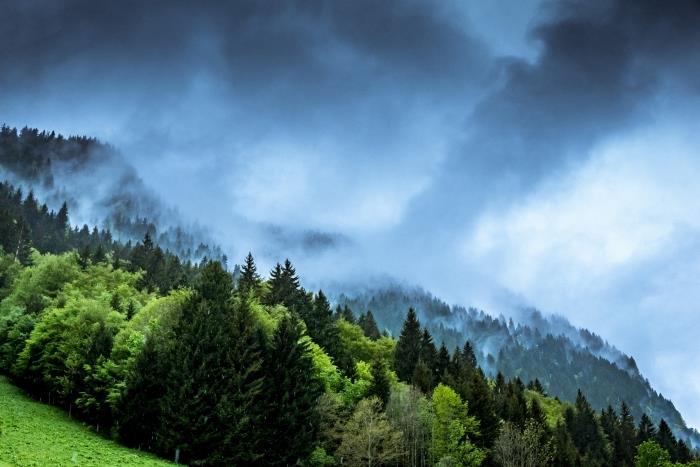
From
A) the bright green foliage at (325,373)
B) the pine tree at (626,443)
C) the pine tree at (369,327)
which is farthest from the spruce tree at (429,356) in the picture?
the pine tree at (626,443)

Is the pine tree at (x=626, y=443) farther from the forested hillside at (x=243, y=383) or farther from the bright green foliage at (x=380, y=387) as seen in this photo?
the bright green foliage at (x=380, y=387)

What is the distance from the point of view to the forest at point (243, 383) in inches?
1887

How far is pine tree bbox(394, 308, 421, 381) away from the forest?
255 millimetres

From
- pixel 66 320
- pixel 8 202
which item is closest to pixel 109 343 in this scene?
pixel 66 320

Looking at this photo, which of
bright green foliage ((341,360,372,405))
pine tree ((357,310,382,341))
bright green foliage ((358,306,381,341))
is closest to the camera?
bright green foliage ((341,360,372,405))

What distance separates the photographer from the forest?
4794cm

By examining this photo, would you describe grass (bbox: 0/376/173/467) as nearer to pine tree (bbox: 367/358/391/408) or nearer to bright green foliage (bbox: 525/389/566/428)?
pine tree (bbox: 367/358/391/408)

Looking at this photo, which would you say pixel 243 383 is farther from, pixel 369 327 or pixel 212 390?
pixel 369 327

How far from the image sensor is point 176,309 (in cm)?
5966

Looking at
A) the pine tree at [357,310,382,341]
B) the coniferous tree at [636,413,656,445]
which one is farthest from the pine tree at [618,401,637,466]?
the pine tree at [357,310,382,341]

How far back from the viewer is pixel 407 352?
95.9 metres

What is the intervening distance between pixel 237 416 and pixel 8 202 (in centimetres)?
17884

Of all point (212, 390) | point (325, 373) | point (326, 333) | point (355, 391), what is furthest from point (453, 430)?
point (212, 390)

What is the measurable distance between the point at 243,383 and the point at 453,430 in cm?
3131
